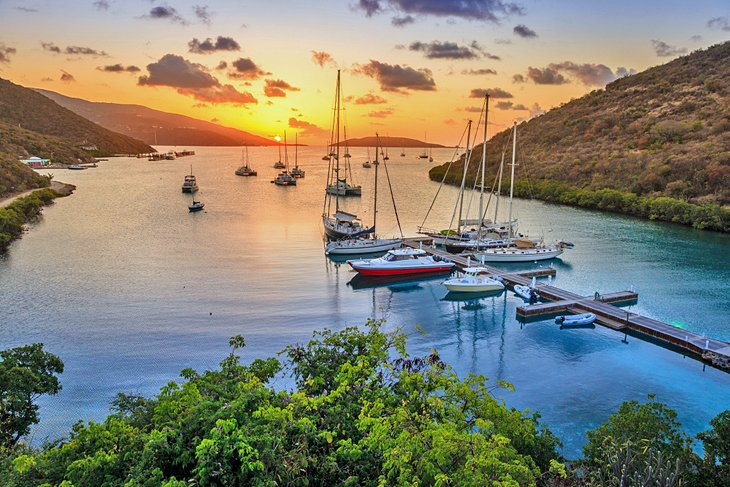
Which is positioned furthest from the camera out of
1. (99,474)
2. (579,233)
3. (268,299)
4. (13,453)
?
(579,233)

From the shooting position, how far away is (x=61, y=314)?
30.2m

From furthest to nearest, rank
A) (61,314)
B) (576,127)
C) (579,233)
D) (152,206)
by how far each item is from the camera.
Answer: (576,127), (152,206), (579,233), (61,314)

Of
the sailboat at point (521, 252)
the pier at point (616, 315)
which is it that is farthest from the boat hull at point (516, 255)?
the pier at point (616, 315)

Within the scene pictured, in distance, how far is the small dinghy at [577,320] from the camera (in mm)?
29369

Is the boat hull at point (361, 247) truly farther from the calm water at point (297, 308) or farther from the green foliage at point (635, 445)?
the green foliage at point (635, 445)

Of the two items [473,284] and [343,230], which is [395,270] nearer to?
[473,284]

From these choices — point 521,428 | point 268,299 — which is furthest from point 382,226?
point 521,428

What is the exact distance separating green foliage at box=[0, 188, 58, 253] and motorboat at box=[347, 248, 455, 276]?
34893 millimetres

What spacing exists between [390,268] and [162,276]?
61.7 ft

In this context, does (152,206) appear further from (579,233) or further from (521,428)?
(521,428)

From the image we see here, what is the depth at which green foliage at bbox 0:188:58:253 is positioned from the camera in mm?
48856

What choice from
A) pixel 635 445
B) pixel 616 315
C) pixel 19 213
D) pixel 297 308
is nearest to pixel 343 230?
pixel 297 308

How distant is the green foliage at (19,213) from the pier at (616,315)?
4771 cm

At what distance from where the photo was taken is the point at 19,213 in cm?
5831
